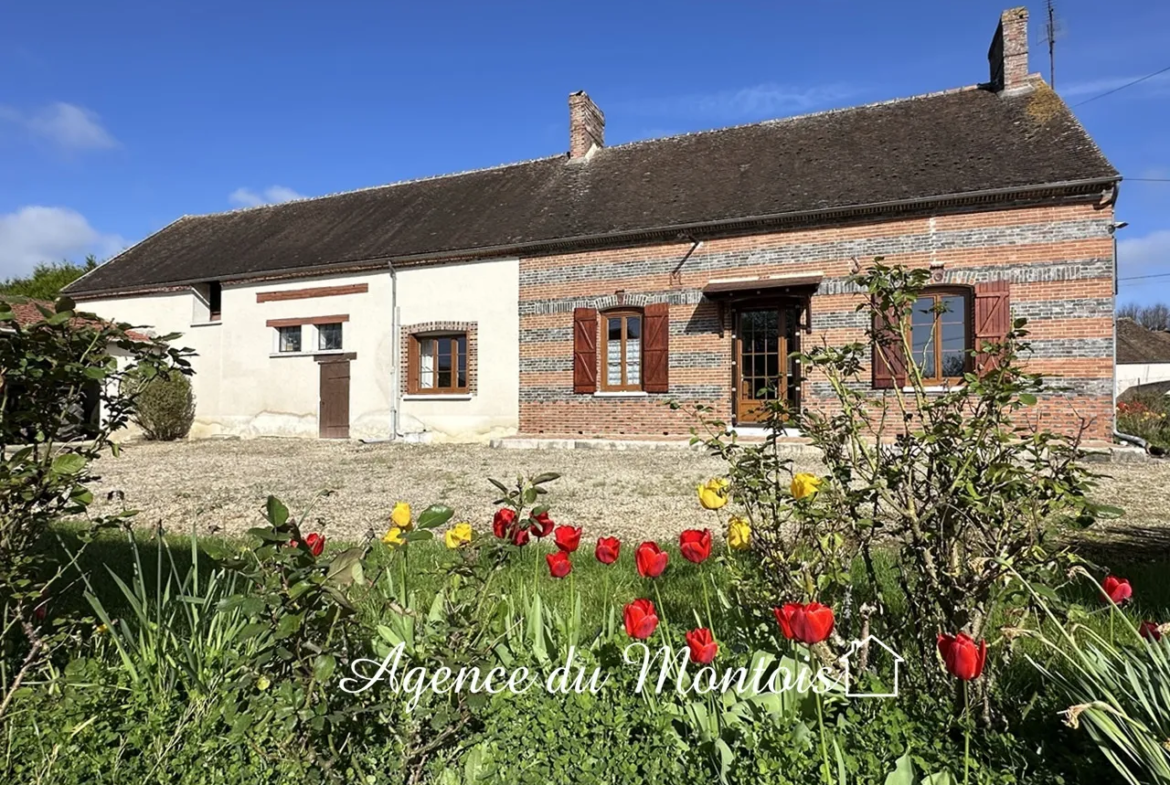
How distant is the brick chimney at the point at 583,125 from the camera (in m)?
15.2

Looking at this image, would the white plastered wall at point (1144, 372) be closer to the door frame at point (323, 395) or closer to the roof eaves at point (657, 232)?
the roof eaves at point (657, 232)

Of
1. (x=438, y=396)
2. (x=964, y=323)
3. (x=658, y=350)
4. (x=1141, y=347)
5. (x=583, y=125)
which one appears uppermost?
(x=583, y=125)

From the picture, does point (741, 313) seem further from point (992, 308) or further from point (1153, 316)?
point (1153, 316)

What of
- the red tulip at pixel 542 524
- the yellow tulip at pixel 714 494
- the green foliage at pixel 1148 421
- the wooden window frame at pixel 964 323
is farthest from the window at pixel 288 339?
the green foliage at pixel 1148 421

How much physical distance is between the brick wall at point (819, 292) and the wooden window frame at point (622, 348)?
0.80 feet

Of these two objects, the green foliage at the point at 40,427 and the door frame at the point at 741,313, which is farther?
the door frame at the point at 741,313

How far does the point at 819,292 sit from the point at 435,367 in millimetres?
7782

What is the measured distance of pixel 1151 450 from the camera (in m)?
9.95

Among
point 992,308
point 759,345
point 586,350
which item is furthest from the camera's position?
point 586,350

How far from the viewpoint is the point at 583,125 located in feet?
50.4

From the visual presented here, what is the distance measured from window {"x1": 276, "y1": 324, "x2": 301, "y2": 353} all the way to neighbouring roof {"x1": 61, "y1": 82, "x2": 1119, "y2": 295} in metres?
1.30

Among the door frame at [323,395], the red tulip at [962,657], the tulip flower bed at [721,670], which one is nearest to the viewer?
the red tulip at [962,657]

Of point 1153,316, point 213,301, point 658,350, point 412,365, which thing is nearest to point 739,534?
point 658,350

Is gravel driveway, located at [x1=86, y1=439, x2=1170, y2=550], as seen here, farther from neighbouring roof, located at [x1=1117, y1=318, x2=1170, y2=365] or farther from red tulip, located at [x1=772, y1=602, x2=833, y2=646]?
neighbouring roof, located at [x1=1117, y1=318, x2=1170, y2=365]
